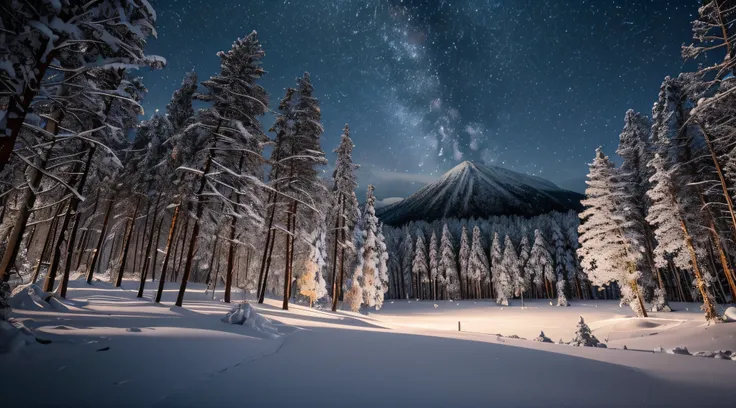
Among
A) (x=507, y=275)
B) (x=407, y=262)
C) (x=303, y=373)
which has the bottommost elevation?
(x=303, y=373)

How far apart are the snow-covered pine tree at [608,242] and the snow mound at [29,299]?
100 feet

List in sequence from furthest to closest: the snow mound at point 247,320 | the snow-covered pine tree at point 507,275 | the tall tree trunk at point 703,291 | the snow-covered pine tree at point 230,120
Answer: the snow-covered pine tree at point 507,275, the tall tree trunk at point 703,291, the snow-covered pine tree at point 230,120, the snow mound at point 247,320

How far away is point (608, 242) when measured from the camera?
23422 mm

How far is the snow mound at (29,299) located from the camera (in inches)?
320

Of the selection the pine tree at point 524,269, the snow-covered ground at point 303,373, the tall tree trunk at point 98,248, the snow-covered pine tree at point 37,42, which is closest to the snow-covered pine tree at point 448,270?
the pine tree at point 524,269

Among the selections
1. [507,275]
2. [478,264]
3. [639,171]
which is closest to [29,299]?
[639,171]

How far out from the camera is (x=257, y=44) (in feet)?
49.9

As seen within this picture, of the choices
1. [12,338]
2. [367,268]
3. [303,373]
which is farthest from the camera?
[367,268]

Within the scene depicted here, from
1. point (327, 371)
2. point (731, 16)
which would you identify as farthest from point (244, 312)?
point (731, 16)

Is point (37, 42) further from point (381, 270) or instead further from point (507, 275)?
point (507, 275)

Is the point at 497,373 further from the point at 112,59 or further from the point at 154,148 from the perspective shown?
the point at 154,148

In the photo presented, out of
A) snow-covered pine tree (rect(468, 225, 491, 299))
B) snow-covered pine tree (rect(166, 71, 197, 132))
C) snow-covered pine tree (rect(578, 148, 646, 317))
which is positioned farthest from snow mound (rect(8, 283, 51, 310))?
snow-covered pine tree (rect(468, 225, 491, 299))

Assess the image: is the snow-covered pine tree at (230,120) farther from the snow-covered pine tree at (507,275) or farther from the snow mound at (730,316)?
the snow-covered pine tree at (507,275)

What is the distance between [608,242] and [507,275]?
30.0 m
